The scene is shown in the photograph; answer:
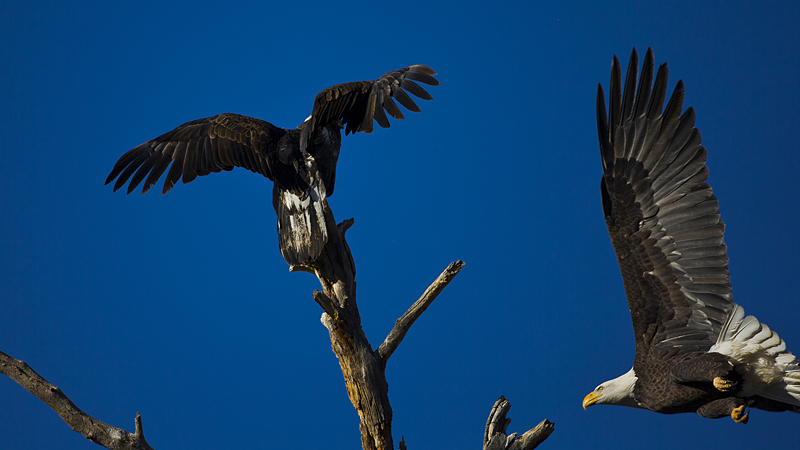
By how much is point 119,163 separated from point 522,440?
2.84 metres

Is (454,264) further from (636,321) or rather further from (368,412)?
(636,321)

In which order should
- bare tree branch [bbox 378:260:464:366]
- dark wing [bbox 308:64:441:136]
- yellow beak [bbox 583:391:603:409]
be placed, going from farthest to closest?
yellow beak [bbox 583:391:603:409]
bare tree branch [bbox 378:260:464:366]
dark wing [bbox 308:64:441:136]

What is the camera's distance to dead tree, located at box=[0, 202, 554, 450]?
2.82 m

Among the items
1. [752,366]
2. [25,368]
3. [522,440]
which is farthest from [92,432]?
[752,366]

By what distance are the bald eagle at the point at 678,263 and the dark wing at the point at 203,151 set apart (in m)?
1.81

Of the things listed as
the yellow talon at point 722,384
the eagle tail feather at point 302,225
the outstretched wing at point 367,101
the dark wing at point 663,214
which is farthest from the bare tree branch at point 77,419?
the yellow talon at point 722,384

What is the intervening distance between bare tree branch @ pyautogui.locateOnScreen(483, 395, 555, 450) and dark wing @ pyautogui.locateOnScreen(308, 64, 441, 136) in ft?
5.30

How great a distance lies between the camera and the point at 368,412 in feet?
9.58

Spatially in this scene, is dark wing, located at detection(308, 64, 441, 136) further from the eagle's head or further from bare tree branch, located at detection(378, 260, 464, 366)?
the eagle's head

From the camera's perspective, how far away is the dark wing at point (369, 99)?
2.91m

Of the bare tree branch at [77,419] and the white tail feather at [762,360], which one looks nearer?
the bare tree branch at [77,419]

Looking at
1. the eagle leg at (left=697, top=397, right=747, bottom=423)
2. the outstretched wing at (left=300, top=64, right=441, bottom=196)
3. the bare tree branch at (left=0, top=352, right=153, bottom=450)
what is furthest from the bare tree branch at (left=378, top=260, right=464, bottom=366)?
the eagle leg at (left=697, top=397, right=747, bottom=423)

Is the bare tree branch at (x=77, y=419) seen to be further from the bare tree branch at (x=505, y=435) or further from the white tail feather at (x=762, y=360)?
the white tail feather at (x=762, y=360)

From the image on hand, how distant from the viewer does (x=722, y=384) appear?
2.85 m
